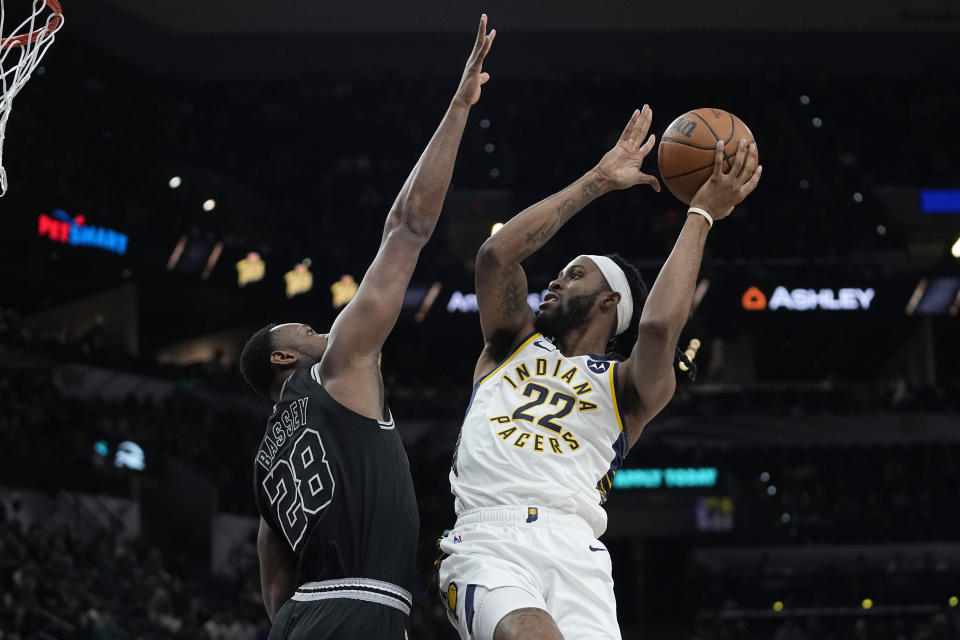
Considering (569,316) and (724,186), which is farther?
(569,316)

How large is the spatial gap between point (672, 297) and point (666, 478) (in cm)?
2177

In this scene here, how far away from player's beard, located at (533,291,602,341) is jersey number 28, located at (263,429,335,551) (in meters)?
1.16

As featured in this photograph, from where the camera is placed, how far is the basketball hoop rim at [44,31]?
5223mm

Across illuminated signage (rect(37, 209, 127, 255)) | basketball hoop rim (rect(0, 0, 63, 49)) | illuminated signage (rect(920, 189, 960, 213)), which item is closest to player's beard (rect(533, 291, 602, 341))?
basketball hoop rim (rect(0, 0, 63, 49))

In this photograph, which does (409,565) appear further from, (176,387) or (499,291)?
(176,387)

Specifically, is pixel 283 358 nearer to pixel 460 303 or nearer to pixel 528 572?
pixel 528 572

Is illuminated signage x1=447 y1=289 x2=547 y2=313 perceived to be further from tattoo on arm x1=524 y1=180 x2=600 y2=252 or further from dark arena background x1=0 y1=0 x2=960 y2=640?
tattoo on arm x1=524 y1=180 x2=600 y2=252

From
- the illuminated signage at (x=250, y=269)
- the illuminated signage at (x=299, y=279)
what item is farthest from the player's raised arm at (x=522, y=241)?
the illuminated signage at (x=299, y=279)

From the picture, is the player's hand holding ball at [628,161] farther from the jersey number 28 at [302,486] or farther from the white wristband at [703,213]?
the jersey number 28 at [302,486]

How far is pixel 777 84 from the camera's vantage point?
30.2m

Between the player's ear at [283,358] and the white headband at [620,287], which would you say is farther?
the white headband at [620,287]

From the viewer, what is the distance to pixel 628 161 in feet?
15.5

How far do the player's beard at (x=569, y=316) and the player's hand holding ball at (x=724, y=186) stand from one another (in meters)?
0.54

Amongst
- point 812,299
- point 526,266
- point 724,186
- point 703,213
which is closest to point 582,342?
point 703,213
